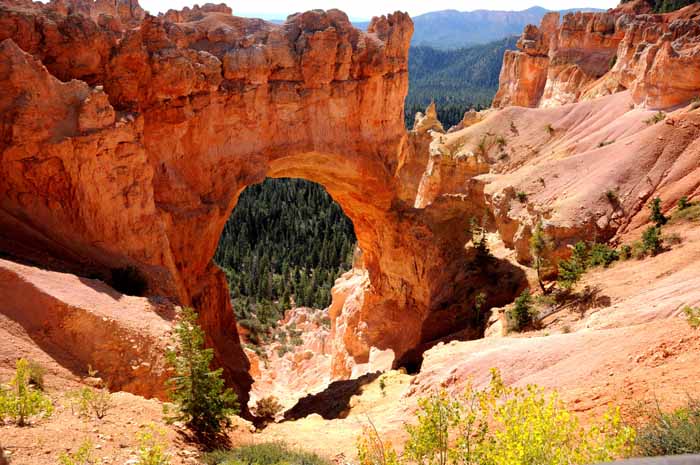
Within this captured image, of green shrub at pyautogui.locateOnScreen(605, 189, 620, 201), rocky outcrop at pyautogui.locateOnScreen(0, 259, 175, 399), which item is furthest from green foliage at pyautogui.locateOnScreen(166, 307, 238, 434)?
green shrub at pyautogui.locateOnScreen(605, 189, 620, 201)

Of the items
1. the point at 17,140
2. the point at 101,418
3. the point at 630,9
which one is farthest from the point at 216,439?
the point at 630,9

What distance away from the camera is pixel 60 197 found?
58.4ft

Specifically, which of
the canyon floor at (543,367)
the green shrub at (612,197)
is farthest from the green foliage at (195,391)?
the green shrub at (612,197)

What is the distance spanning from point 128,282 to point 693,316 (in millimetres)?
15879

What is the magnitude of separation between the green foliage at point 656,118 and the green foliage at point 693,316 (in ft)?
60.9

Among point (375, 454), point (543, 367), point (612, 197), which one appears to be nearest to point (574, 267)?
point (612, 197)

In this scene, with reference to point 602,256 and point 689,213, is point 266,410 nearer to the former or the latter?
point 602,256

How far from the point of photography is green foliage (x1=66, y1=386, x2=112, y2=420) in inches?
420

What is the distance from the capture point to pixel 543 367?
13297 mm

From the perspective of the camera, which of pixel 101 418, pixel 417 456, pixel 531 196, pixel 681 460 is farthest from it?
pixel 531 196

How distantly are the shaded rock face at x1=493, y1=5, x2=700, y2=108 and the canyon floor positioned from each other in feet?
49.4

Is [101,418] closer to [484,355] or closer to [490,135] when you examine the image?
[484,355]

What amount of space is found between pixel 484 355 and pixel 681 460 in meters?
12.2

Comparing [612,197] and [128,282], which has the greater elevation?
[612,197]
